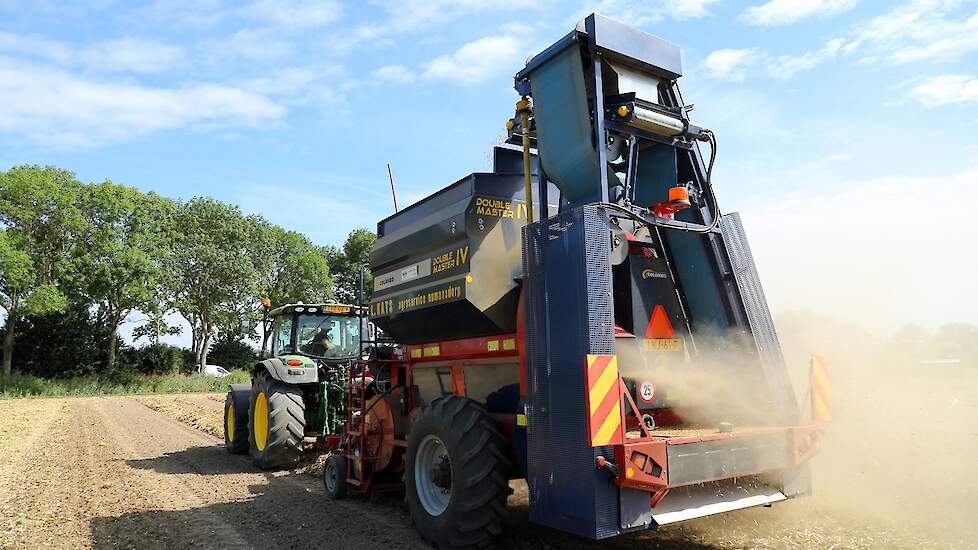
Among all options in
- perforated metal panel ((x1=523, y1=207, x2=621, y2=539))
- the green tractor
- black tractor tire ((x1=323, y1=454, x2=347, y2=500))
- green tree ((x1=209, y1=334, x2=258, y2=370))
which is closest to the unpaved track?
black tractor tire ((x1=323, y1=454, x2=347, y2=500))

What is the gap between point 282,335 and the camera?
1095 centimetres

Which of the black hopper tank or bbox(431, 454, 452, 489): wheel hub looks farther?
the black hopper tank

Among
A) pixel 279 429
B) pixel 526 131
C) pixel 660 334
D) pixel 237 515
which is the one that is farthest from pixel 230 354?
pixel 660 334

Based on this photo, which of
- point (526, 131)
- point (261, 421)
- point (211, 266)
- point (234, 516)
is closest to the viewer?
point (526, 131)

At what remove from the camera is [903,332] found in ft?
20.2

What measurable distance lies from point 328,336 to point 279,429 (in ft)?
7.49

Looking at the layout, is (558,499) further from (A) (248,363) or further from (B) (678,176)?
(A) (248,363)

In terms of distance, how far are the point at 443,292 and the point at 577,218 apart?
1.77 metres

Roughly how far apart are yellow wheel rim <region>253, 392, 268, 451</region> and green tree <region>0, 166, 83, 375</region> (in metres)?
21.0

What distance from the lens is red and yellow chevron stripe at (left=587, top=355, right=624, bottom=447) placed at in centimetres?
376

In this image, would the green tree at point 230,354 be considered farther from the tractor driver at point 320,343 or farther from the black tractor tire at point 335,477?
the black tractor tire at point 335,477

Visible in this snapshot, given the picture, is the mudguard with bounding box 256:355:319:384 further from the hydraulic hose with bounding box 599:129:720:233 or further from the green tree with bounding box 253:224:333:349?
the green tree with bounding box 253:224:333:349

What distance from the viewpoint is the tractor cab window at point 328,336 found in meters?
10.6

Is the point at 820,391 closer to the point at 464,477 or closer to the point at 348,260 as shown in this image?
the point at 464,477
